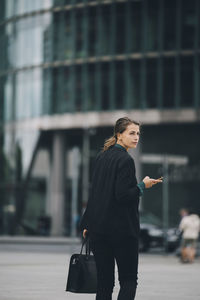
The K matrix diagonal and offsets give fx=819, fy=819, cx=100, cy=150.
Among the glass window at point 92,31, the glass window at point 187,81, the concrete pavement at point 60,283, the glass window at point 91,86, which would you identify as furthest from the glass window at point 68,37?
the concrete pavement at point 60,283

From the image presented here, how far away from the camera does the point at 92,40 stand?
4716 centimetres

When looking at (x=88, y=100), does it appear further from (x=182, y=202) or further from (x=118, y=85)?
(x=182, y=202)

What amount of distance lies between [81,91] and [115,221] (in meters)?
41.8

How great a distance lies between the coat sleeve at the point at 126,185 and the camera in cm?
597

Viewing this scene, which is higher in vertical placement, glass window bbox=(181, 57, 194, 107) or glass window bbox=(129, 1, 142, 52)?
glass window bbox=(129, 1, 142, 52)

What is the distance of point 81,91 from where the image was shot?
4762cm

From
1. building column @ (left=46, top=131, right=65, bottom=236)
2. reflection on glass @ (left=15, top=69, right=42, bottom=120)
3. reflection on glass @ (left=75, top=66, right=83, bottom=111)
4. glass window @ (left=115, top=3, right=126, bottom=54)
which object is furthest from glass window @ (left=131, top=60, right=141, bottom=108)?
reflection on glass @ (left=15, top=69, right=42, bottom=120)

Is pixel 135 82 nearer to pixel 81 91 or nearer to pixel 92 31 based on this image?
pixel 81 91

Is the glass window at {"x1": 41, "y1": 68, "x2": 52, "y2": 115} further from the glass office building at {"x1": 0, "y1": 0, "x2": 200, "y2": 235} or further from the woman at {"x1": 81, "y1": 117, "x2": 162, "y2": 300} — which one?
the woman at {"x1": 81, "y1": 117, "x2": 162, "y2": 300}

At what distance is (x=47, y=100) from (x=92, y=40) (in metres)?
4.64

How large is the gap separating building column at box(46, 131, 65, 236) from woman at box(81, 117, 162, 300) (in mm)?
42806

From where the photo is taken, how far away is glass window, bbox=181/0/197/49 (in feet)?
144

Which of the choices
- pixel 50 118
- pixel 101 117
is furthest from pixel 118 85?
pixel 50 118

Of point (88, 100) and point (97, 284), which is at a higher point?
point (88, 100)
